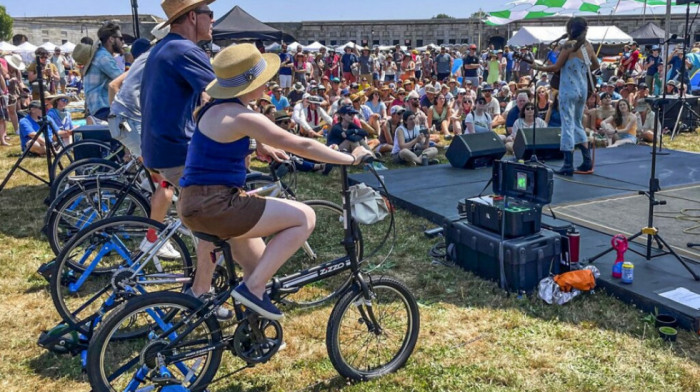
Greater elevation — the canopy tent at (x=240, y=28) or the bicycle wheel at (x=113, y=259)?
the canopy tent at (x=240, y=28)

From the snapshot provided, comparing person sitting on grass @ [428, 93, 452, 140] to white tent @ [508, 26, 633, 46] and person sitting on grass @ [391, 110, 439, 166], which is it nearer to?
person sitting on grass @ [391, 110, 439, 166]

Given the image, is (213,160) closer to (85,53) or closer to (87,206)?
(87,206)

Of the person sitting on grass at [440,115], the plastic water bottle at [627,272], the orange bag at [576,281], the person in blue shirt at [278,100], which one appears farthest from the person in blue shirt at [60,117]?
the plastic water bottle at [627,272]

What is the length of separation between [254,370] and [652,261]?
3.36m

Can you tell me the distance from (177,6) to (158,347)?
2.19 metres

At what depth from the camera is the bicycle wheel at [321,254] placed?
459cm

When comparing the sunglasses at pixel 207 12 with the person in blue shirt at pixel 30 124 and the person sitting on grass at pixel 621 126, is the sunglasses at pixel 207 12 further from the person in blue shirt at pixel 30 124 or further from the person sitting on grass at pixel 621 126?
the person sitting on grass at pixel 621 126

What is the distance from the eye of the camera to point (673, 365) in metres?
3.66

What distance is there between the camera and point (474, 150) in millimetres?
8734

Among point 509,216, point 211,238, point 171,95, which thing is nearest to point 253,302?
point 211,238

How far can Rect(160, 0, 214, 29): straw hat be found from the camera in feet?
12.9

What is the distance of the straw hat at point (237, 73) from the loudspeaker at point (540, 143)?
652cm

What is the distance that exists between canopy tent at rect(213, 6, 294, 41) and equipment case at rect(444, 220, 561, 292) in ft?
34.9

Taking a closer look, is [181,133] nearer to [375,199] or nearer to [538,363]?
[375,199]
